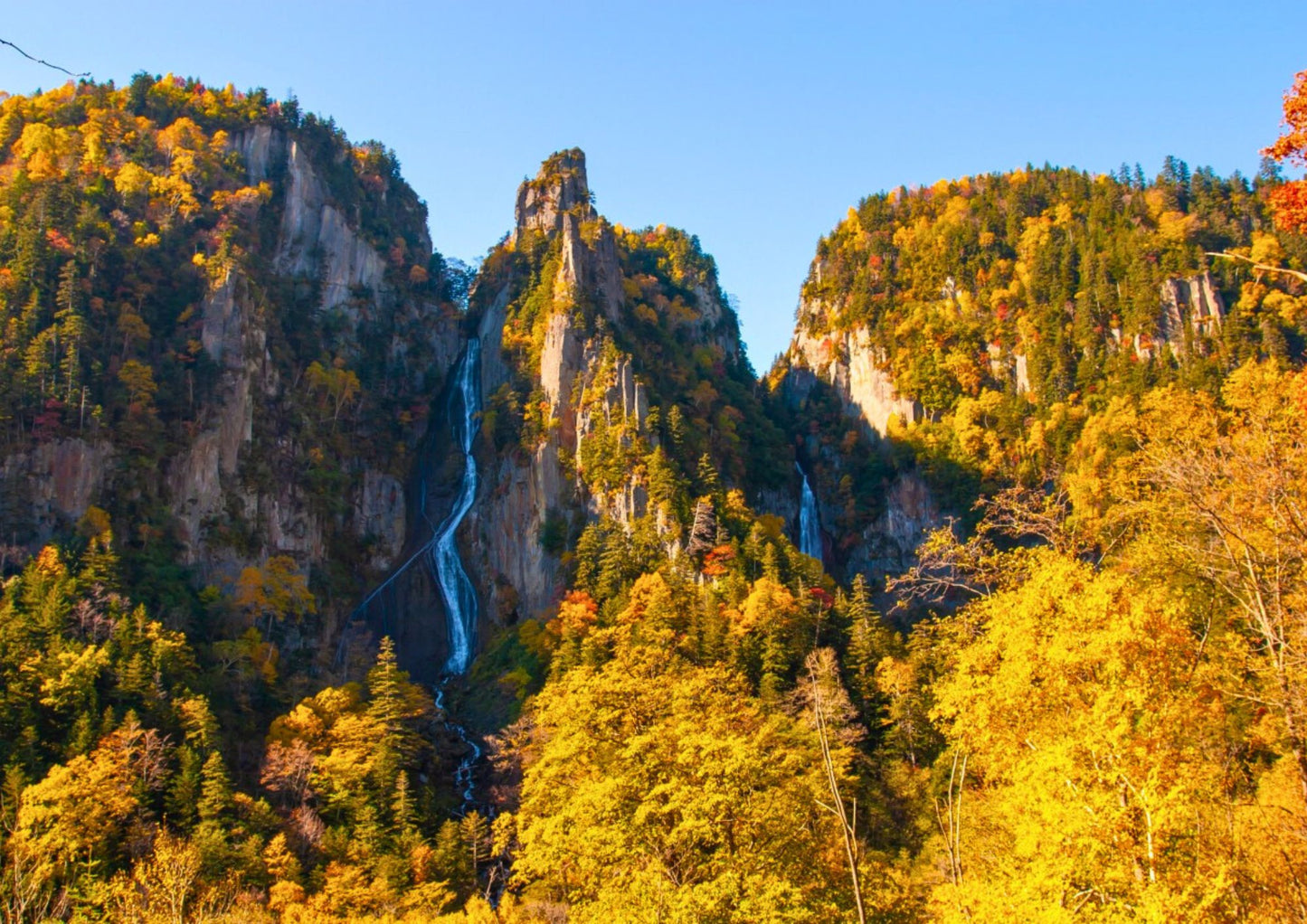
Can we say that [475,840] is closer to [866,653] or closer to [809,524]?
[866,653]

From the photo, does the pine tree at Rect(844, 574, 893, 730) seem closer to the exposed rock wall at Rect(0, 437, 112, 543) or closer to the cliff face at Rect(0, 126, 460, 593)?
the cliff face at Rect(0, 126, 460, 593)

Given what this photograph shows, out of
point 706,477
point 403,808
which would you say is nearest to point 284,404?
point 706,477

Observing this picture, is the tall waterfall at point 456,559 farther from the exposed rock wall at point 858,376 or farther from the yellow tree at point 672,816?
the yellow tree at point 672,816

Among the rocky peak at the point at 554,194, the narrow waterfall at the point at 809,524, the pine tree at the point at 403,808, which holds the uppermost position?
the rocky peak at the point at 554,194

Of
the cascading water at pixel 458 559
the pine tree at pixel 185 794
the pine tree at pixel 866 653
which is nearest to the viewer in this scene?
the pine tree at pixel 185 794

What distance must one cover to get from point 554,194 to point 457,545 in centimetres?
3615

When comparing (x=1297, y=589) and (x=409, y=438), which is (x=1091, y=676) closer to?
(x=1297, y=589)

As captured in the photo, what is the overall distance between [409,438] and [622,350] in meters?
19.9

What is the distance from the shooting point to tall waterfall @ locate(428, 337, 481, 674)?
61.8m

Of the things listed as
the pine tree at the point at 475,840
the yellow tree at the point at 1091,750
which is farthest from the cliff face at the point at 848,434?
the yellow tree at the point at 1091,750

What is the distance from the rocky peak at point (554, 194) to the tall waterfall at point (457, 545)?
43.3 feet

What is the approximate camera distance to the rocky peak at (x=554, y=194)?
278ft

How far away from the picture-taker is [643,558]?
56.8m

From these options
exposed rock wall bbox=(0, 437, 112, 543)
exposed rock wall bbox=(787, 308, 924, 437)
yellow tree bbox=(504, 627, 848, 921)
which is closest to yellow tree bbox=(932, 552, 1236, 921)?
yellow tree bbox=(504, 627, 848, 921)
